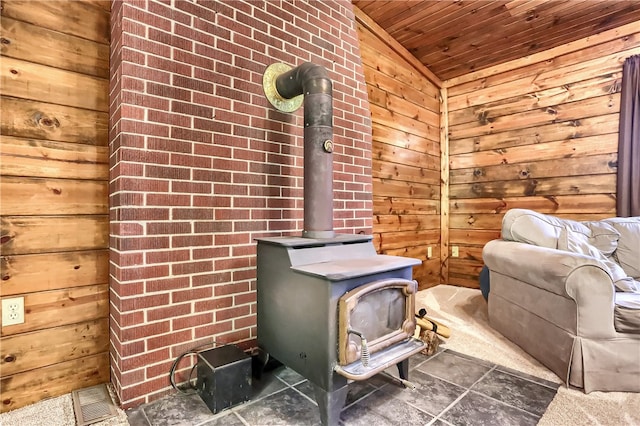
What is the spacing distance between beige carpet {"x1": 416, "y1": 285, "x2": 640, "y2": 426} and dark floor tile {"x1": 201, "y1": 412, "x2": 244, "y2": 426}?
1.23m

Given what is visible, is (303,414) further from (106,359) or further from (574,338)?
(574,338)

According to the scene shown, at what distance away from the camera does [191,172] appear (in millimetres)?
1581

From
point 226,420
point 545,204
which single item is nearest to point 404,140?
point 545,204

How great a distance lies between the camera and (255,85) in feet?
5.97

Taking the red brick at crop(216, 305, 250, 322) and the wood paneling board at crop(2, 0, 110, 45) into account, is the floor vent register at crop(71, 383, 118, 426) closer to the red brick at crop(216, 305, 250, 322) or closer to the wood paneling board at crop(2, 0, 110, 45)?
the red brick at crop(216, 305, 250, 322)

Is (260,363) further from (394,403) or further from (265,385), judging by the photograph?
(394,403)

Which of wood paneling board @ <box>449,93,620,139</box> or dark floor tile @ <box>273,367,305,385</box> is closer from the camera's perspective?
dark floor tile @ <box>273,367,305,385</box>

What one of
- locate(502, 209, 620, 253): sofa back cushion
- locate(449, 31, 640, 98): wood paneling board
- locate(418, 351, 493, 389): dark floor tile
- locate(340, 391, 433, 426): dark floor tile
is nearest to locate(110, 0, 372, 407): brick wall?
locate(340, 391, 433, 426): dark floor tile

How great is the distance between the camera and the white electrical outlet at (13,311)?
1.37 m

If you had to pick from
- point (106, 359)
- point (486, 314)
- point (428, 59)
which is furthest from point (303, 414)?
point (428, 59)

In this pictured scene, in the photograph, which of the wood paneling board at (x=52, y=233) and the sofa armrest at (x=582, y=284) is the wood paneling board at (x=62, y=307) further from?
the sofa armrest at (x=582, y=284)

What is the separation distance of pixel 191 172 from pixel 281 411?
3.81ft

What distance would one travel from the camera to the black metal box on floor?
1.36 m

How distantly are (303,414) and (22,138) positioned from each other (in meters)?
1.69
